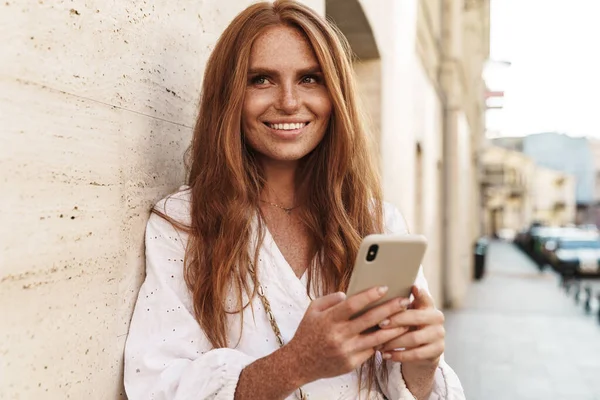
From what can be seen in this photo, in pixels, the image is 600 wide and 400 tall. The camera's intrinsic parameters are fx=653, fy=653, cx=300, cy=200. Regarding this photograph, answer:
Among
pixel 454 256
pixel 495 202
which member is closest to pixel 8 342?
pixel 454 256

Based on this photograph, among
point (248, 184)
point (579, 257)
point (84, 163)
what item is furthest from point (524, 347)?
point (579, 257)

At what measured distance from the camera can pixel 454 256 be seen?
15.1 m

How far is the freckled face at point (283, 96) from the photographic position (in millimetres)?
1929

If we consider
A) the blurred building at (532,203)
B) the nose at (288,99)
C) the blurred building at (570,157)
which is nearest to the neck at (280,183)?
the nose at (288,99)

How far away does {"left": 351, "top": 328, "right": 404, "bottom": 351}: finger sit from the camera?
4.73 feet

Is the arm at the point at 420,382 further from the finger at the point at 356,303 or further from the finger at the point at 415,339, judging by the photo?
the finger at the point at 356,303

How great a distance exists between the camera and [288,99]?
75.0 inches

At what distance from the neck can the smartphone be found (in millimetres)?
727

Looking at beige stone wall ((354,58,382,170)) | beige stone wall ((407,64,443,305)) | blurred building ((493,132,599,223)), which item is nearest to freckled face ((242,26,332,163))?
beige stone wall ((354,58,382,170))

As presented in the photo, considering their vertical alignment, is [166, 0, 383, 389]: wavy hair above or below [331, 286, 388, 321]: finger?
above

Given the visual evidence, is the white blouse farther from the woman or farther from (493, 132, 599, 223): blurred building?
(493, 132, 599, 223): blurred building

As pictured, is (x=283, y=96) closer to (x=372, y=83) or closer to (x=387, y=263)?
(x=387, y=263)

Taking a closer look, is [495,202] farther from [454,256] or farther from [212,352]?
[212,352]

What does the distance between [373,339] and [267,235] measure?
59cm
